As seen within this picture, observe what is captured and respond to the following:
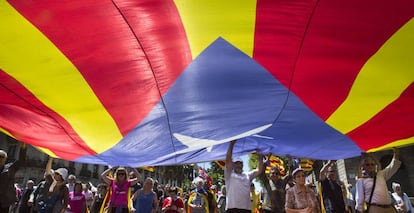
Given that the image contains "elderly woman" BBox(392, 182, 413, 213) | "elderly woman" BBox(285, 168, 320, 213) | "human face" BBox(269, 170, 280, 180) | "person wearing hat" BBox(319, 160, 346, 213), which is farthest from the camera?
"elderly woman" BBox(392, 182, 413, 213)

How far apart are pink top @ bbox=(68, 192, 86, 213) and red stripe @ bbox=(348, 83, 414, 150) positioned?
541cm

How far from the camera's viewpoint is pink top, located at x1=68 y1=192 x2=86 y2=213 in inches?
281

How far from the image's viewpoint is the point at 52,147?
14.8ft

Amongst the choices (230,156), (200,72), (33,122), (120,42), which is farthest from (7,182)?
(200,72)

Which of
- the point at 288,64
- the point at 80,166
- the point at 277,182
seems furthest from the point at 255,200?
the point at 80,166

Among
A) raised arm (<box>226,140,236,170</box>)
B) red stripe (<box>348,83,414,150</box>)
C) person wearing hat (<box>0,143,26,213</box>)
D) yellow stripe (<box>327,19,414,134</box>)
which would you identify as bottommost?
person wearing hat (<box>0,143,26,213</box>)

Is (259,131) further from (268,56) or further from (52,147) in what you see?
(52,147)

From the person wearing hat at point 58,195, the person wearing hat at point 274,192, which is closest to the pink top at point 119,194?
the person wearing hat at point 58,195

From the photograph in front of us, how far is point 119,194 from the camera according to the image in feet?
20.8

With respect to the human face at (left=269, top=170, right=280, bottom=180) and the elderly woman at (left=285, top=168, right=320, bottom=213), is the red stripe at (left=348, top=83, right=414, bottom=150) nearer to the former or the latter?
the elderly woman at (left=285, top=168, right=320, bottom=213)

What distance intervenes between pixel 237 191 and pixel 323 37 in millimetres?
2755

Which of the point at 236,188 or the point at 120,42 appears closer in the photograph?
the point at 120,42

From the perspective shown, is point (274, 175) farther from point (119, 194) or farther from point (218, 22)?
point (218, 22)

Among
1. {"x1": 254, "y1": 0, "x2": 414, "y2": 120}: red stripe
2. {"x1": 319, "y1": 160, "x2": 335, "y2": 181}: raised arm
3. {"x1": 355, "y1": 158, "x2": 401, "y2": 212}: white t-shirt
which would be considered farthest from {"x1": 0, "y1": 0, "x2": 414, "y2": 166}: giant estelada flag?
{"x1": 319, "y1": 160, "x2": 335, "y2": 181}: raised arm
